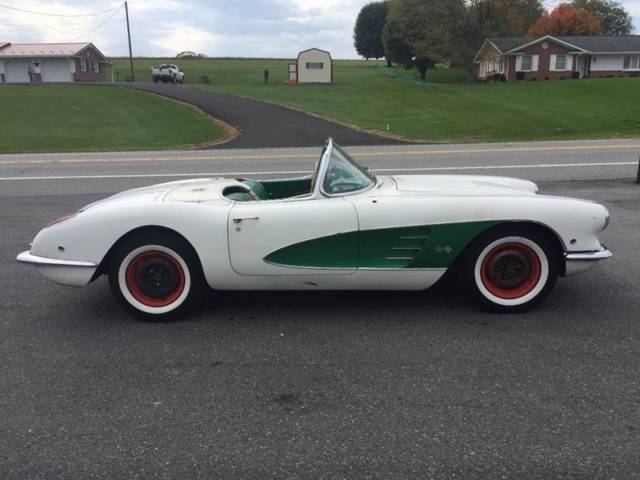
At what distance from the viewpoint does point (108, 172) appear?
12109mm

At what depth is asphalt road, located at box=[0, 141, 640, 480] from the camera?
2518 millimetres

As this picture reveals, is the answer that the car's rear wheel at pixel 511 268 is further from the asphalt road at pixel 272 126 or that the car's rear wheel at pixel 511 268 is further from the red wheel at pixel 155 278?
the asphalt road at pixel 272 126

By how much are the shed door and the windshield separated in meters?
68.0

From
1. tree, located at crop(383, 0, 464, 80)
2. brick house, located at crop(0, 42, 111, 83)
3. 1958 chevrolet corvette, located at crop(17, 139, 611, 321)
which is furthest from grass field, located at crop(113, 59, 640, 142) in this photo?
brick house, located at crop(0, 42, 111, 83)

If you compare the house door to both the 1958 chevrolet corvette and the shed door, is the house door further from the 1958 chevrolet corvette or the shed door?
the 1958 chevrolet corvette

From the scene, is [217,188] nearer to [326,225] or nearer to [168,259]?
[168,259]

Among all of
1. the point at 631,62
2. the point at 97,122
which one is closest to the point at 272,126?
the point at 97,122

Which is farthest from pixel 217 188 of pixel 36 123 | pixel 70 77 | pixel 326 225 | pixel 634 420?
pixel 70 77

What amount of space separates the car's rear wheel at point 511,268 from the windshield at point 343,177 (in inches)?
35.2

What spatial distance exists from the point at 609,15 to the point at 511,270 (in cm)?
9962

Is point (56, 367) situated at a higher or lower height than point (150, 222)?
lower

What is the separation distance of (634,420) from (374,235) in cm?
179

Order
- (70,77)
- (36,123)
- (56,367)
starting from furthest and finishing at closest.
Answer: (70,77) → (36,123) → (56,367)

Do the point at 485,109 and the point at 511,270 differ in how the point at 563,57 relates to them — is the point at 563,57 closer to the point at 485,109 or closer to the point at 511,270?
the point at 485,109
